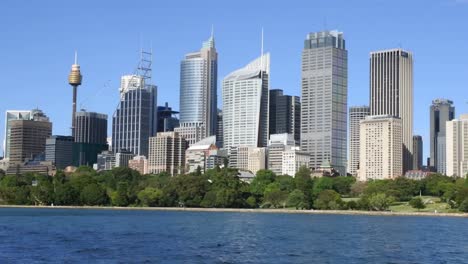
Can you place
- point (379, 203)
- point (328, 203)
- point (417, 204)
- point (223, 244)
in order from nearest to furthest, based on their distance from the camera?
point (223, 244), point (379, 203), point (417, 204), point (328, 203)

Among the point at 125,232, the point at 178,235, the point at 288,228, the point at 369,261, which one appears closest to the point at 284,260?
the point at 369,261

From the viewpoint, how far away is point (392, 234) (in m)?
104

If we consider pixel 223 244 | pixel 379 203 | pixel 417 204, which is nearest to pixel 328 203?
pixel 379 203

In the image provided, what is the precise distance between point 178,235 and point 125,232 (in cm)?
775

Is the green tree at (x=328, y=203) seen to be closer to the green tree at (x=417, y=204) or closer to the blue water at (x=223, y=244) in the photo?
the green tree at (x=417, y=204)

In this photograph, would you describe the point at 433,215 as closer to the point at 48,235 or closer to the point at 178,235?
the point at 178,235

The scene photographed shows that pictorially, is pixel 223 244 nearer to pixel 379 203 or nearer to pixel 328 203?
pixel 379 203

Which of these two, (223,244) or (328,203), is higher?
(328,203)

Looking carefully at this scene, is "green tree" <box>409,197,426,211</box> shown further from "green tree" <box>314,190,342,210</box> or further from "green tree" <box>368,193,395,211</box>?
"green tree" <box>314,190,342,210</box>

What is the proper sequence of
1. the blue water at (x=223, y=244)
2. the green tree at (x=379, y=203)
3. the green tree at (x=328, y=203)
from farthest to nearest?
the green tree at (x=328, y=203), the green tree at (x=379, y=203), the blue water at (x=223, y=244)

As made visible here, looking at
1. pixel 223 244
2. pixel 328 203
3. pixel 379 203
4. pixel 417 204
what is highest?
pixel 379 203

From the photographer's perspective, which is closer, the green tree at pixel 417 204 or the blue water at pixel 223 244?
the blue water at pixel 223 244

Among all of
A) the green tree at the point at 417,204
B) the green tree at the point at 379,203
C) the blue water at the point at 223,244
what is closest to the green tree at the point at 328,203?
the green tree at the point at 379,203

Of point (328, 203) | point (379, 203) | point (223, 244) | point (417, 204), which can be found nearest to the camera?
point (223, 244)
